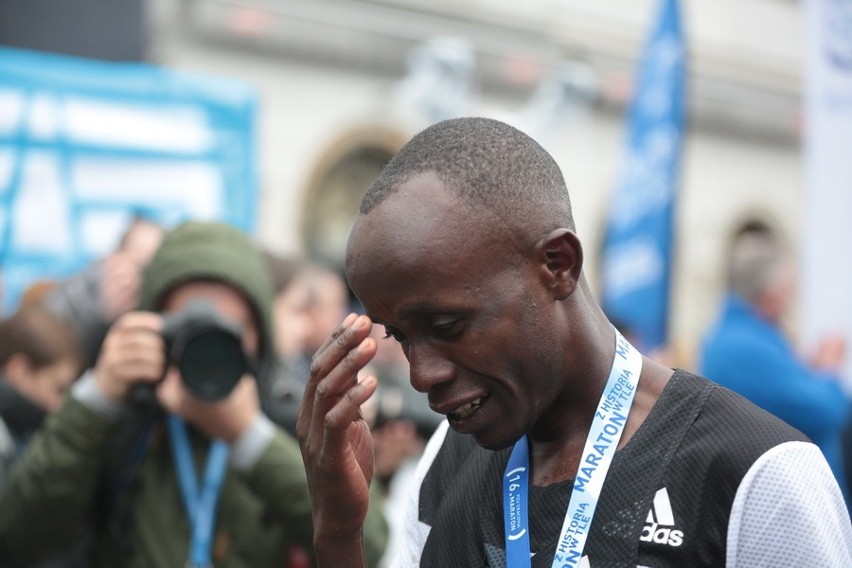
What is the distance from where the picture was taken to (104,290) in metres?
3.82

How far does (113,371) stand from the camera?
9.68 feet

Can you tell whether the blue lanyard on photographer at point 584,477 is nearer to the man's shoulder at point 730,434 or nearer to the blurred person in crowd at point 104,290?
the man's shoulder at point 730,434

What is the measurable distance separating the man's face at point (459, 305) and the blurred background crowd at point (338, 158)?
1.64m

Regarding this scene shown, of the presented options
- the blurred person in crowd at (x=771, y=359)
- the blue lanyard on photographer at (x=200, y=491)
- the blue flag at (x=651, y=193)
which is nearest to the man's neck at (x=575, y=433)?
the blue lanyard on photographer at (x=200, y=491)

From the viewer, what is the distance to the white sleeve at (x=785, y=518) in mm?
1489

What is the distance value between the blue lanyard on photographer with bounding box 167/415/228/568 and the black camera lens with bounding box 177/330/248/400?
8.9 inches

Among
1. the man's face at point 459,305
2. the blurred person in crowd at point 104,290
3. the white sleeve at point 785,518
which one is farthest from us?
the blurred person in crowd at point 104,290

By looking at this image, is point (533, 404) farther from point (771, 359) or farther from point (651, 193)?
point (651, 193)

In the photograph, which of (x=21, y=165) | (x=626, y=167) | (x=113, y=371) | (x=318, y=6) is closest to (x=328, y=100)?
(x=318, y=6)

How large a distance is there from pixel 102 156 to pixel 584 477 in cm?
479

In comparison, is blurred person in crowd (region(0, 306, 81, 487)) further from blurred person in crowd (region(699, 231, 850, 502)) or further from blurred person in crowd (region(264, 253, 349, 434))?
blurred person in crowd (region(699, 231, 850, 502))

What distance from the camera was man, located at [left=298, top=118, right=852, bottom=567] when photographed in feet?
4.99

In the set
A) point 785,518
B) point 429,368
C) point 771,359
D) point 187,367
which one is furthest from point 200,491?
point 771,359

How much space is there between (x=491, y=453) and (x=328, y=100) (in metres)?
10.4
